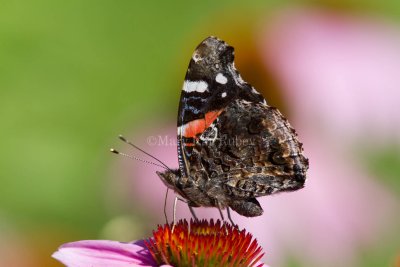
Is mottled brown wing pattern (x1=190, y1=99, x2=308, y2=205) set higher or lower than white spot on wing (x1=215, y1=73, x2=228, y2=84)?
lower

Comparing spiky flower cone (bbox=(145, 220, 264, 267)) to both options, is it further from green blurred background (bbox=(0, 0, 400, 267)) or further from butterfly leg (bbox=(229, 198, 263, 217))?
green blurred background (bbox=(0, 0, 400, 267))

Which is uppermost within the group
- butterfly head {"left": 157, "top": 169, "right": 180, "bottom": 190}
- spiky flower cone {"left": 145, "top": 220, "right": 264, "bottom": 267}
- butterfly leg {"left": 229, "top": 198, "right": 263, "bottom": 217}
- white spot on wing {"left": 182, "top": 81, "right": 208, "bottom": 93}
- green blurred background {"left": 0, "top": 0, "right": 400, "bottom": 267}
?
green blurred background {"left": 0, "top": 0, "right": 400, "bottom": 267}

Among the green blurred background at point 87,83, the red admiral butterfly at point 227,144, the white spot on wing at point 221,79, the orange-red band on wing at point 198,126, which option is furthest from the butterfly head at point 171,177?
the green blurred background at point 87,83

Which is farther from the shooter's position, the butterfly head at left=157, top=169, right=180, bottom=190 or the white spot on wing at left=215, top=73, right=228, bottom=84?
the white spot on wing at left=215, top=73, right=228, bottom=84

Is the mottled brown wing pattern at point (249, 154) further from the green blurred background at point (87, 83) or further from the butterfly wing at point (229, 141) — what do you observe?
the green blurred background at point (87, 83)

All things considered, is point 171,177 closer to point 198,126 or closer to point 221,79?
point 198,126

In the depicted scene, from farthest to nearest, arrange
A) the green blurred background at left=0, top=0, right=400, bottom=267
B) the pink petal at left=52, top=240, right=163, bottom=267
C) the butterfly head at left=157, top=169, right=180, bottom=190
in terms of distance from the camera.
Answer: the green blurred background at left=0, top=0, right=400, bottom=267 < the butterfly head at left=157, top=169, right=180, bottom=190 < the pink petal at left=52, top=240, right=163, bottom=267

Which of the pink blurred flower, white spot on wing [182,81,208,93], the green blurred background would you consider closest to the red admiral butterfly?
white spot on wing [182,81,208,93]

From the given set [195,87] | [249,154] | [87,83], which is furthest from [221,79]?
[87,83]
